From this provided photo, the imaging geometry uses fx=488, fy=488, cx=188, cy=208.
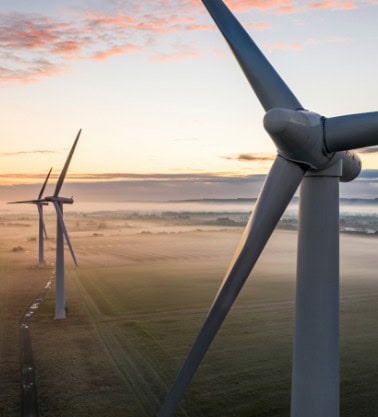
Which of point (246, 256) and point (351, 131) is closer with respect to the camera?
point (351, 131)

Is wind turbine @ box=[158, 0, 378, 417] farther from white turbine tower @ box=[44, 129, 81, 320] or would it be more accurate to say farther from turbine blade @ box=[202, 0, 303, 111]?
white turbine tower @ box=[44, 129, 81, 320]

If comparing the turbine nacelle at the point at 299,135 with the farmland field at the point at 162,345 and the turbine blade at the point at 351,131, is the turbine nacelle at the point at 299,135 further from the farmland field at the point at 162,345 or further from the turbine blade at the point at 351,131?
the farmland field at the point at 162,345

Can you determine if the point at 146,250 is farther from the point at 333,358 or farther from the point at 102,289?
the point at 333,358

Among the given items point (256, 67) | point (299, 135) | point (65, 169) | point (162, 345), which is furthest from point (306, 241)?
point (65, 169)

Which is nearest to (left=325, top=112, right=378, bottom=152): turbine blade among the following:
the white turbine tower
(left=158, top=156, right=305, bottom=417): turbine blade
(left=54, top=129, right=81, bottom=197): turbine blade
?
(left=158, top=156, right=305, bottom=417): turbine blade

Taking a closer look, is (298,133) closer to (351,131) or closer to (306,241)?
(351,131)

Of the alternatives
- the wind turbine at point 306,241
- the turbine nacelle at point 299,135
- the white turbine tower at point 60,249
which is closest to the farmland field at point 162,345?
the white turbine tower at point 60,249

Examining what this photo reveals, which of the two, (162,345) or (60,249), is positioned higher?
(60,249)
